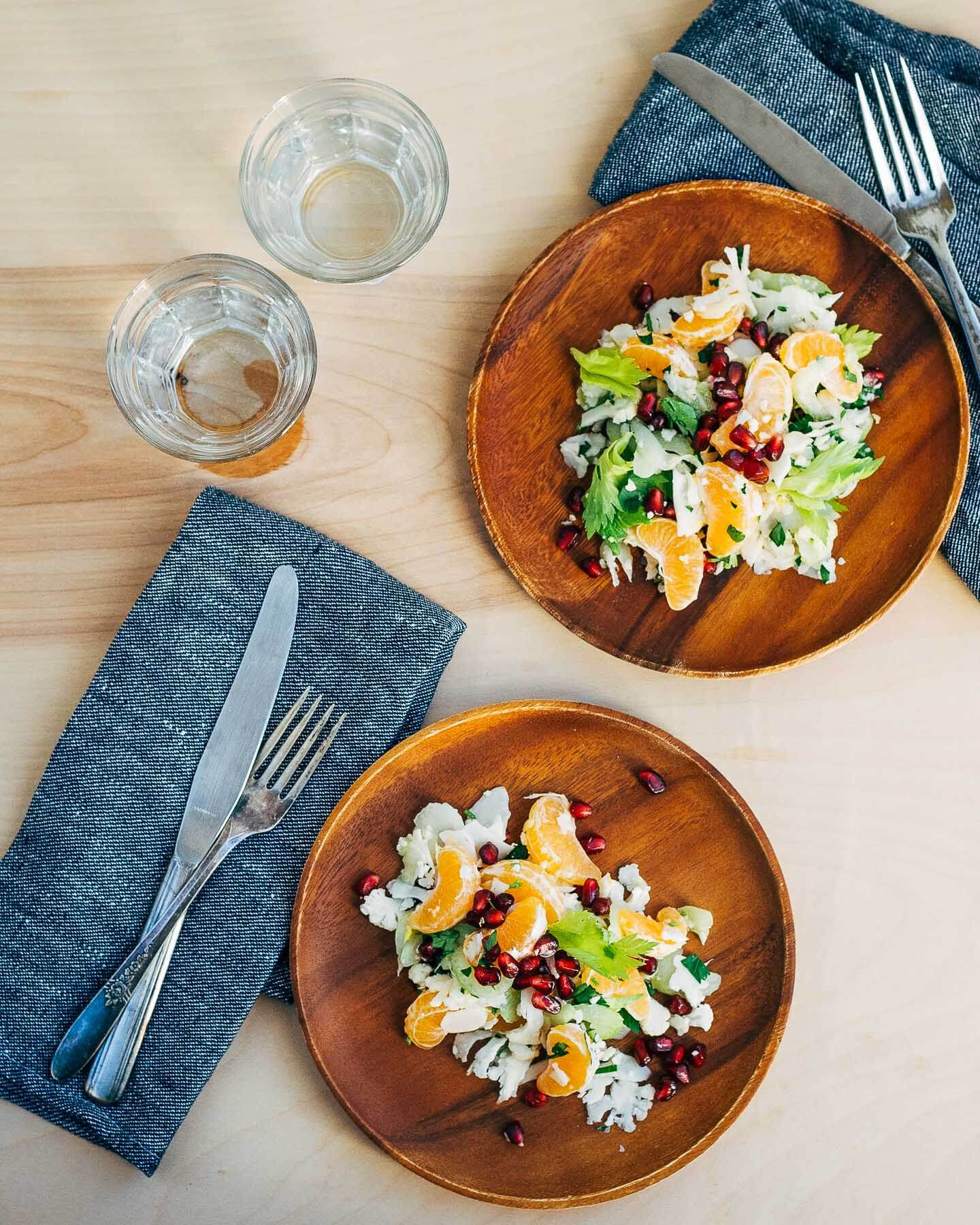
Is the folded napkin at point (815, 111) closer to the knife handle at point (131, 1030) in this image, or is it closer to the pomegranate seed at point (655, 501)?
the pomegranate seed at point (655, 501)

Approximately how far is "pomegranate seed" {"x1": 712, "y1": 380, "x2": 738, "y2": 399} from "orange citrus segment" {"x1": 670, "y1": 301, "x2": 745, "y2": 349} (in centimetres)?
8

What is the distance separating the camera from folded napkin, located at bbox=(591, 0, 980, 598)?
1.75 m

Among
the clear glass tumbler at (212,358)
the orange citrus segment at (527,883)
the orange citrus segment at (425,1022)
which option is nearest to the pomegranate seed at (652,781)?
the orange citrus segment at (527,883)

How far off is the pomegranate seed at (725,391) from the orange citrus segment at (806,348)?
93 mm

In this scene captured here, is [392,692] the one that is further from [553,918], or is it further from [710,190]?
[710,190]

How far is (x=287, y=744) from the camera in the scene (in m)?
1.68

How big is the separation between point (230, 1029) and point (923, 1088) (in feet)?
3.92

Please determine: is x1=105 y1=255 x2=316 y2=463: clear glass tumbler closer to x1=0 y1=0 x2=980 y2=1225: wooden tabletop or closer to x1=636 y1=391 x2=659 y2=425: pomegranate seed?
x1=0 y1=0 x2=980 y2=1225: wooden tabletop

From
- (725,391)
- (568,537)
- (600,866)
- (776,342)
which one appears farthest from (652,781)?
(776,342)

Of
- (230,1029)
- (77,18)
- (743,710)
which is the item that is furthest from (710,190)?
(230,1029)

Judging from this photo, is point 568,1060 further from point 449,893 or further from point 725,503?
point 725,503

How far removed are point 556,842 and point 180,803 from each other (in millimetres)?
611

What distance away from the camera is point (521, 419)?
1.73 meters

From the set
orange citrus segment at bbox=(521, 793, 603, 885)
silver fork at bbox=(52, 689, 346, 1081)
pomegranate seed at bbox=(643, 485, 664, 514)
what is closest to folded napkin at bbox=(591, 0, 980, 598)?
pomegranate seed at bbox=(643, 485, 664, 514)
